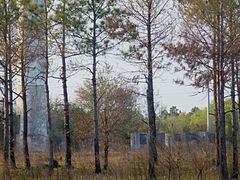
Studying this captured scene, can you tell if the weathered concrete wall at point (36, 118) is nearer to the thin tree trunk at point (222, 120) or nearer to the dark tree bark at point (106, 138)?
the dark tree bark at point (106, 138)

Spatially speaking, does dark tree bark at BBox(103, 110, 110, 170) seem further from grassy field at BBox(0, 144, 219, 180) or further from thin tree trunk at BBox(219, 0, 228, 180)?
thin tree trunk at BBox(219, 0, 228, 180)

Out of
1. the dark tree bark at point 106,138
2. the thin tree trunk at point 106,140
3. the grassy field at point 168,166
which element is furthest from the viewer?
the dark tree bark at point 106,138

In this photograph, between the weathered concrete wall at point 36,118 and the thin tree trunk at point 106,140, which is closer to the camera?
the thin tree trunk at point 106,140

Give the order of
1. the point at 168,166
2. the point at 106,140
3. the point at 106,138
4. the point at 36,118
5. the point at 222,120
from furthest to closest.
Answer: the point at 36,118 < the point at 106,138 < the point at 106,140 < the point at 222,120 < the point at 168,166

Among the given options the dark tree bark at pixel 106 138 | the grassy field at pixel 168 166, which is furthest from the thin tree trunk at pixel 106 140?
the grassy field at pixel 168 166

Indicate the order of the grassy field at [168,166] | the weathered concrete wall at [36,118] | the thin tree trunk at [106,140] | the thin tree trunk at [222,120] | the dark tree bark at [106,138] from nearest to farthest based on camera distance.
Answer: the grassy field at [168,166]
the thin tree trunk at [222,120]
the thin tree trunk at [106,140]
the dark tree bark at [106,138]
the weathered concrete wall at [36,118]

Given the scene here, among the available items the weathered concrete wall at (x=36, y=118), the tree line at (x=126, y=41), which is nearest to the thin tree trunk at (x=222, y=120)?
the tree line at (x=126, y=41)

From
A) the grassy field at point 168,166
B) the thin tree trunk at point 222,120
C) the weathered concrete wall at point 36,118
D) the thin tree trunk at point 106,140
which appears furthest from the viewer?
the weathered concrete wall at point 36,118

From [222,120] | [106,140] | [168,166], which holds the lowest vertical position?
[168,166]

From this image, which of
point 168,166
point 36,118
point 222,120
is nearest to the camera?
point 168,166

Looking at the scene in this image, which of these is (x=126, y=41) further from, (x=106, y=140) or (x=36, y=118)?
(x=36, y=118)

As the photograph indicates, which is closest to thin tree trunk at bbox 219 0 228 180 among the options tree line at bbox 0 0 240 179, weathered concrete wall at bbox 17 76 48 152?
tree line at bbox 0 0 240 179

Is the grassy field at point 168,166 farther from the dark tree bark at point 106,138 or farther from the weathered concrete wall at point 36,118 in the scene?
the weathered concrete wall at point 36,118

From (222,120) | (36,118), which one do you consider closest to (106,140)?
(222,120)
